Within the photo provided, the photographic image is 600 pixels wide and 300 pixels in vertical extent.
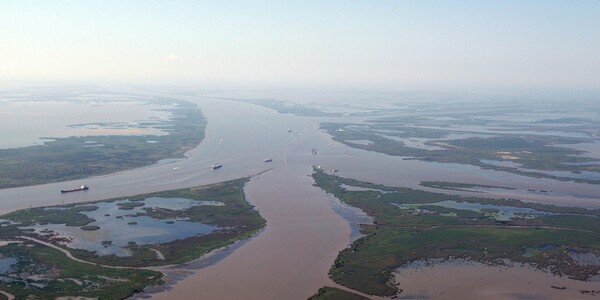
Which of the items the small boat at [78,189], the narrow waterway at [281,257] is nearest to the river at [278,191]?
the narrow waterway at [281,257]

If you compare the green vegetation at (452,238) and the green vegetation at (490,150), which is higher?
the green vegetation at (490,150)

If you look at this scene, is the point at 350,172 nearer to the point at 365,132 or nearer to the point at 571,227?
the point at 571,227

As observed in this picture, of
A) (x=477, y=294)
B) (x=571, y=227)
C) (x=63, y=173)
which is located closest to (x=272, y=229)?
(x=477, y=294)

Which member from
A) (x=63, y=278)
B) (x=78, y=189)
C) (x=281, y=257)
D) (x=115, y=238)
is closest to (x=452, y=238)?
(x=281, y=257)

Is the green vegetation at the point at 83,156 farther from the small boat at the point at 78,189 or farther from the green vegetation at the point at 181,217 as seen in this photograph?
the green vegetation at the point at 181,217

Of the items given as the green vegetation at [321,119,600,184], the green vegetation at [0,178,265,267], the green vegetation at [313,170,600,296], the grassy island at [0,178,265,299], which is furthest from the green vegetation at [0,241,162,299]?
the green vegetation at [321,119,600,184]
